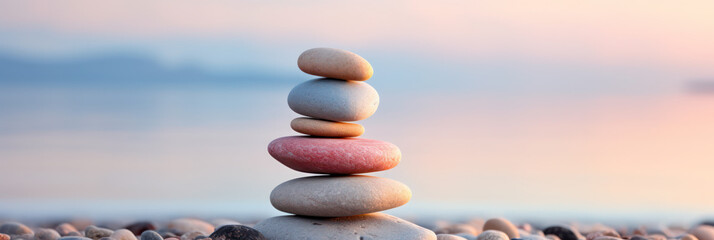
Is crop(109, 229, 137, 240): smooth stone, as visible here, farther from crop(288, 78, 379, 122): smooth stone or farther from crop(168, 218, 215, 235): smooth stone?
crop(288, 78, 379, 122): smooth stone

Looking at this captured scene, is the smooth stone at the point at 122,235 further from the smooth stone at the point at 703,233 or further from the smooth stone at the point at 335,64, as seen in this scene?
the smooth stone at the point at 703,233

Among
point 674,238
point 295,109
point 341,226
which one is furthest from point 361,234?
point 674,238

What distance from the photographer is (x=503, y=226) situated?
973cm

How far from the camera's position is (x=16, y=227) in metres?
8.83

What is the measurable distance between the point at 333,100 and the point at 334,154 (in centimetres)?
57

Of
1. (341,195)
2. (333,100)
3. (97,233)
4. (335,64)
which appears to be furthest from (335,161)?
(97,233)

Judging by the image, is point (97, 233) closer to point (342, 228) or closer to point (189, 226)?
point (189, 226)

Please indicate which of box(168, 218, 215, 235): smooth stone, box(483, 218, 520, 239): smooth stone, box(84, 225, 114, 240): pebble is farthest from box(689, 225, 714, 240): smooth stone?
box(84, 225, 114, 240): pebble

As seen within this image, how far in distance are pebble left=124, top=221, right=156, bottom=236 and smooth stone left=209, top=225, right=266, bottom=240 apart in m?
3.40

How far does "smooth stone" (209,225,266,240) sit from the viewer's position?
632 centimetres

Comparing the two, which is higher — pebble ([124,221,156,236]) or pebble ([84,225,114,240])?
pebble ([124,221,156,236])

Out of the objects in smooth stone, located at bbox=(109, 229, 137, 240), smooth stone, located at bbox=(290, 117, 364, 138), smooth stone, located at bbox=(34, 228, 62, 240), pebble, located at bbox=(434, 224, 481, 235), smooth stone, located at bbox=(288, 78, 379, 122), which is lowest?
smooth stone, located at bbox=(34, 228, 62, 240)

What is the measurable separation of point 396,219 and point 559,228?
3.67 metres

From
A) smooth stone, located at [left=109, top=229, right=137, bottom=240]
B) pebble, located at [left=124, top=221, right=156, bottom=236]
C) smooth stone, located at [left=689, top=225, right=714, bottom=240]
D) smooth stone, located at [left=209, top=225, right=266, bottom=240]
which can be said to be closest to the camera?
smooth stone, located at [left=209, top=225, right=266, bottom=240]
